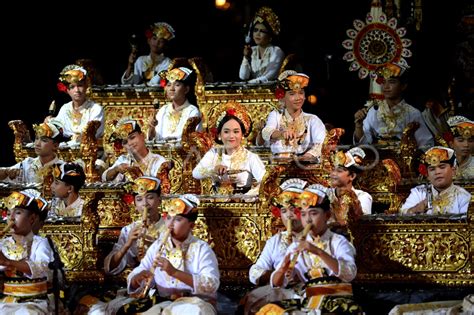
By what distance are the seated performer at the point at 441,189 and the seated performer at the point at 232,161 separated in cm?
135

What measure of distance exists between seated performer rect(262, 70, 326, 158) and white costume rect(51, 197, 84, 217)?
1.82 m

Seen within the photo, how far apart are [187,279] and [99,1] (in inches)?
245

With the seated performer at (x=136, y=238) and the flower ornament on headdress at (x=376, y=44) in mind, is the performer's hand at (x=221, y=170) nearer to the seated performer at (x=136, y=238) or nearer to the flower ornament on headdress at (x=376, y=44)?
the seated performer at (x=136, y=238)

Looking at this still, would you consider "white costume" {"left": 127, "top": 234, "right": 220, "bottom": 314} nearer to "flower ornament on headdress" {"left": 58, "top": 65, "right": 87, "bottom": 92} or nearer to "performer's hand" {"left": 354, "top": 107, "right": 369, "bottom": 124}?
"performer's hand" {"left": 354, "top": 107, "right": 369, "bottom": 124}

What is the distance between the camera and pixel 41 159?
13.1 meters

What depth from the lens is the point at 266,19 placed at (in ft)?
47.2

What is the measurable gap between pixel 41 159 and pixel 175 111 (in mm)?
1562

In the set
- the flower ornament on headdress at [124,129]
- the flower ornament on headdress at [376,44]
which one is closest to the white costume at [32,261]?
the flower ornament on headdress at [124,129]

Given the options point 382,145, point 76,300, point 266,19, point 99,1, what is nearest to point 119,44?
point 99,1

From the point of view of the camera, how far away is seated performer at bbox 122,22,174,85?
15.0m

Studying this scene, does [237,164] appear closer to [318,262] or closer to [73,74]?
[318,262]

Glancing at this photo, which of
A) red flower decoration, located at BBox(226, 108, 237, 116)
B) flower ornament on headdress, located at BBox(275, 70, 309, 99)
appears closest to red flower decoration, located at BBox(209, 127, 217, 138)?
red flower decoration, located at BBox(226, 108, 237, 116)

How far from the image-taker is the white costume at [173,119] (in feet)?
45.8

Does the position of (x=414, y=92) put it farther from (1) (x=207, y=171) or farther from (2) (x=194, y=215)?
(2) (x=194, y=215)
